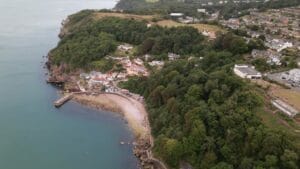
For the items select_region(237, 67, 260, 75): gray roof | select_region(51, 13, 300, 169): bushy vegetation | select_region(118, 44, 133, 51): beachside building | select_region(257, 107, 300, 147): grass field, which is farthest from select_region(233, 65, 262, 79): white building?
select_region(118, 44, 133, 51): beachside building

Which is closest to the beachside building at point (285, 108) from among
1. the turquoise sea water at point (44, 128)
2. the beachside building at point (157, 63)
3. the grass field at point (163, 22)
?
the turquoise sea water at point (44, 128)

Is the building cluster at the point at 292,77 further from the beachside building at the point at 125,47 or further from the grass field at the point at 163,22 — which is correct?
the beachside building at the point at 125,47

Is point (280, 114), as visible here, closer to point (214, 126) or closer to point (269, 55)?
point (214, 126)

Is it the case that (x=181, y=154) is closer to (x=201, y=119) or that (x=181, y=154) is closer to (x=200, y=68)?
(x=201, y=119)

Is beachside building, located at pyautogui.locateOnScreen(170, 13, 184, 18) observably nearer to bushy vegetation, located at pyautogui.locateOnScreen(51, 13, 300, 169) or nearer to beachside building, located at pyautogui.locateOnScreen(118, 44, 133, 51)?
beachside building, located at pyautogui.locateOnScreen(118, 44, 133, 51)

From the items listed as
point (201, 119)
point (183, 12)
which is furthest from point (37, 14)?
point (201, 119)

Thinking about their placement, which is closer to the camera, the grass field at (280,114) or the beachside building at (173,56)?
the grass field at (280,114)

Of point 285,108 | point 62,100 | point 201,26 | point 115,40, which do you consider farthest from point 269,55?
point 115,40

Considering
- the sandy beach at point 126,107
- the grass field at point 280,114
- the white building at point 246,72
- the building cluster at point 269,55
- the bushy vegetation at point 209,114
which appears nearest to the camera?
the bushy vegetation at point 209,114
